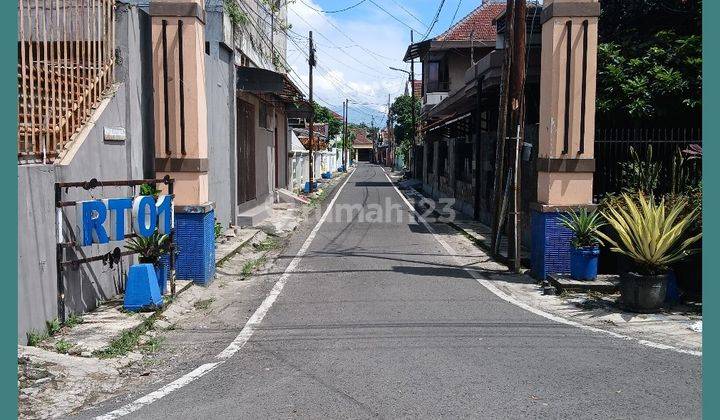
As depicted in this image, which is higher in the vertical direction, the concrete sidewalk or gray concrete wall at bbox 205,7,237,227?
gray concrete wall at bbox 205,7,237,227

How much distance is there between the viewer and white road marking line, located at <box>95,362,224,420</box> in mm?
5254

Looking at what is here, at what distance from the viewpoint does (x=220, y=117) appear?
16203mm

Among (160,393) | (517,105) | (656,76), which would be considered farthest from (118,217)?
(656,76)

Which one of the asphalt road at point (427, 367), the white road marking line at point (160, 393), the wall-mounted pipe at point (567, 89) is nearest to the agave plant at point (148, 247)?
the asphalt road at point (427, 367)

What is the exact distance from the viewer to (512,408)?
5238mm

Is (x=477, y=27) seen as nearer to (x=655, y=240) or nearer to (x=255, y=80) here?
(x=255, y=80)

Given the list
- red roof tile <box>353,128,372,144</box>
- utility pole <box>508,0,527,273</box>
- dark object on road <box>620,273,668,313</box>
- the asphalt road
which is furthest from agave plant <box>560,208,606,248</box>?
red roof tile <box>353,128,372,144</box>

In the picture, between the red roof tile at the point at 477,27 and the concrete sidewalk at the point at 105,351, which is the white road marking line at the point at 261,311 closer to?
the concrete sidewalk at the point at 105,351

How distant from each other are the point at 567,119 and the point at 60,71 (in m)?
7.71

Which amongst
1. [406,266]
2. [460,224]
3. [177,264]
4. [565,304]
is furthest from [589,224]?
[460,224]

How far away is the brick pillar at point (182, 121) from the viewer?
10.6 meters

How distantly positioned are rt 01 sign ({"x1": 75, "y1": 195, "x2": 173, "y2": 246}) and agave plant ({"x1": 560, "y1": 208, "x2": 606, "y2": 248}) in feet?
20.6

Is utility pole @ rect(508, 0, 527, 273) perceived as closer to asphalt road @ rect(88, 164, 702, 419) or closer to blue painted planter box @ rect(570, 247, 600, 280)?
blue painted planter box @ rect(570, 247, 600, 280)

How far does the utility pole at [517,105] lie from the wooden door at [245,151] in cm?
907
